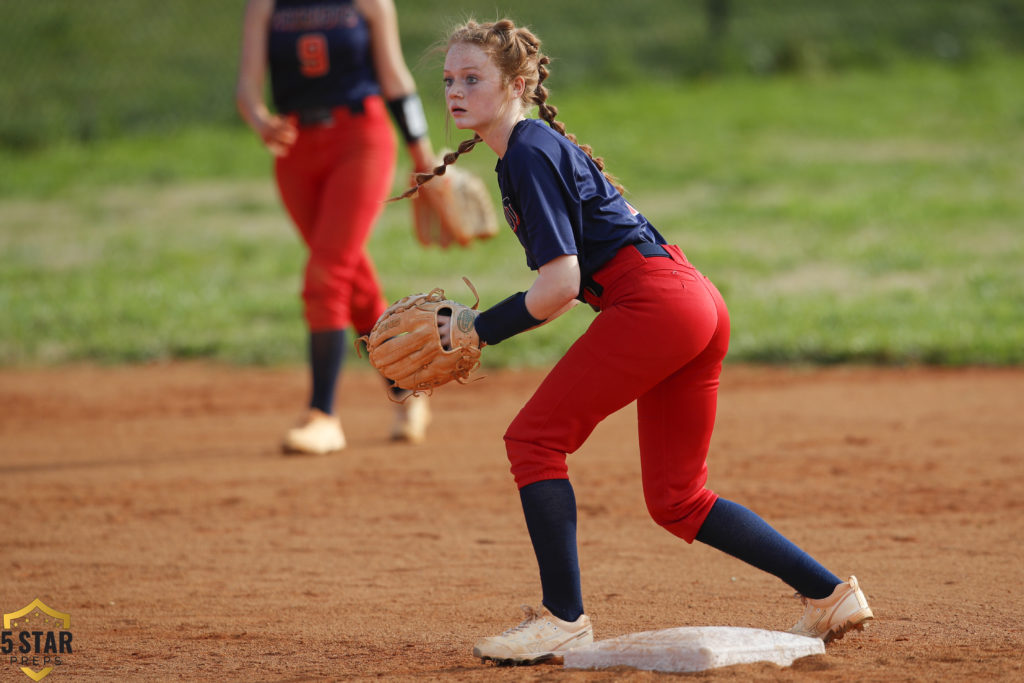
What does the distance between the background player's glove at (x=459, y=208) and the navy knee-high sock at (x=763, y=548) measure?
109 inches

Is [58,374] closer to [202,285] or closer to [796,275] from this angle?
[202,285]

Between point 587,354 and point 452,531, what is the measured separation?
1.68 meters

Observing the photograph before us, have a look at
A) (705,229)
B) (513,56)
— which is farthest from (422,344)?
(705,229)

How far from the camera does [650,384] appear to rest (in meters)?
2.97

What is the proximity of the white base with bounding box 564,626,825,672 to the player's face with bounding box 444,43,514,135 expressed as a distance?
137cm

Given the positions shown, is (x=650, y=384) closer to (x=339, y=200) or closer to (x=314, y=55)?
(x=339, y=200)

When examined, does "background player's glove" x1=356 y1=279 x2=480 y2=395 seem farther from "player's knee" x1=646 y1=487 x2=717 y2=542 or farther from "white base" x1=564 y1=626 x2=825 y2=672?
"white base" x1=564 y1=626 x2=825 y2=672

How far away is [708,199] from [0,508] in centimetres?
847

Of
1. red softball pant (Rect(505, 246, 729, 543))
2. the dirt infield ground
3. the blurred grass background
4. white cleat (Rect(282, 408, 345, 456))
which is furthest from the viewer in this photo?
the blurred grass background

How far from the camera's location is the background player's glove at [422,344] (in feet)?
9.88

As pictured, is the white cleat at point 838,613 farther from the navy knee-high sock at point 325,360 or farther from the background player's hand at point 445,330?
the navy knee-high sock at point 325,360

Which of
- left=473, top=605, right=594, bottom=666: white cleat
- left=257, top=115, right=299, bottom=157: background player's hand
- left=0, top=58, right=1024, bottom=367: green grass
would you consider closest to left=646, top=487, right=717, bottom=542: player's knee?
left=473, top=605, right=594, bottom=666: white cleat

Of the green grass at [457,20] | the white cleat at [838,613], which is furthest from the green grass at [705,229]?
the white cleat at [838,613]

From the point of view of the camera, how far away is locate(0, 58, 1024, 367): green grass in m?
7.93
